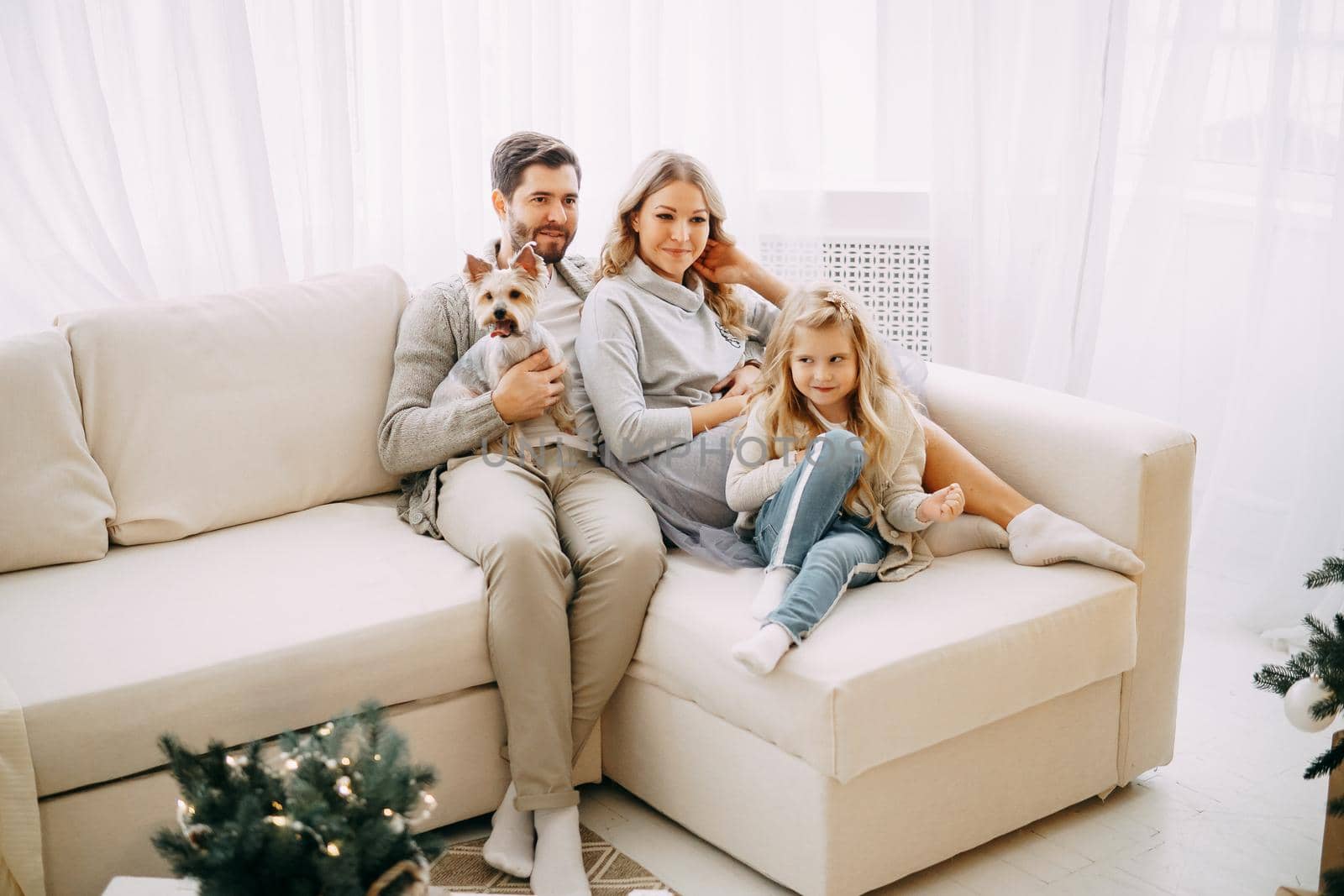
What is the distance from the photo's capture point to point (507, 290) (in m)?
2.30

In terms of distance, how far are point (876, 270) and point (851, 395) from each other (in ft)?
4.06

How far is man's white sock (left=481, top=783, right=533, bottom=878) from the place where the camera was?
2086 mm

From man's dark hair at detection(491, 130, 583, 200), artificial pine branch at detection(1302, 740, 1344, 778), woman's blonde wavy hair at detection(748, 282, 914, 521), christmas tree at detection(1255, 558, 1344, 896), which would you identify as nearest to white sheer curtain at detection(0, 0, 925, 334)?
man's dark hair at detection(491, 130, 583, 200)

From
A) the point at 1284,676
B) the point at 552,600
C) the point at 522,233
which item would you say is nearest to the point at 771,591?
the point at 552,600

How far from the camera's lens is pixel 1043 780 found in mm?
2166

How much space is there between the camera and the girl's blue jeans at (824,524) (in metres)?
2.11

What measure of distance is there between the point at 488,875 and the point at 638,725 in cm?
35

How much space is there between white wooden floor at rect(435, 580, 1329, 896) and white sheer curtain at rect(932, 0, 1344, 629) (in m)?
0.63

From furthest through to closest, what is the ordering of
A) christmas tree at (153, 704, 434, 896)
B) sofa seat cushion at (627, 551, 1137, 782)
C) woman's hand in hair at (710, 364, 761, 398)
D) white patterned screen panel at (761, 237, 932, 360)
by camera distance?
white patterned screen panel at (761, 237, 932, 360)
woman's hand in hair at (710, 364, 761, 398)
sofa seat cushion at (627, 551, 1137, 782)
christmas tree at (153, 704, 434, 896)

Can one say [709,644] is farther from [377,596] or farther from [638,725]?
[377,596]

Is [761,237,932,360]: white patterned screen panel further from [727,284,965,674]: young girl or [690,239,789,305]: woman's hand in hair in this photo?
[727,284,965,674]: young girl

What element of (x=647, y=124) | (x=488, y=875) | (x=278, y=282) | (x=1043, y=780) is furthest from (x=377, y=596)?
(x=647, y=124)

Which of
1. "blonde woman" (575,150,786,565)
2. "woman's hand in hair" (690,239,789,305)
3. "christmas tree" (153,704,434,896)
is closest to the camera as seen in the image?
"christmas tree" (153,704,434,896)

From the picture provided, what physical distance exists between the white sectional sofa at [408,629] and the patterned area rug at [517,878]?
76mm
